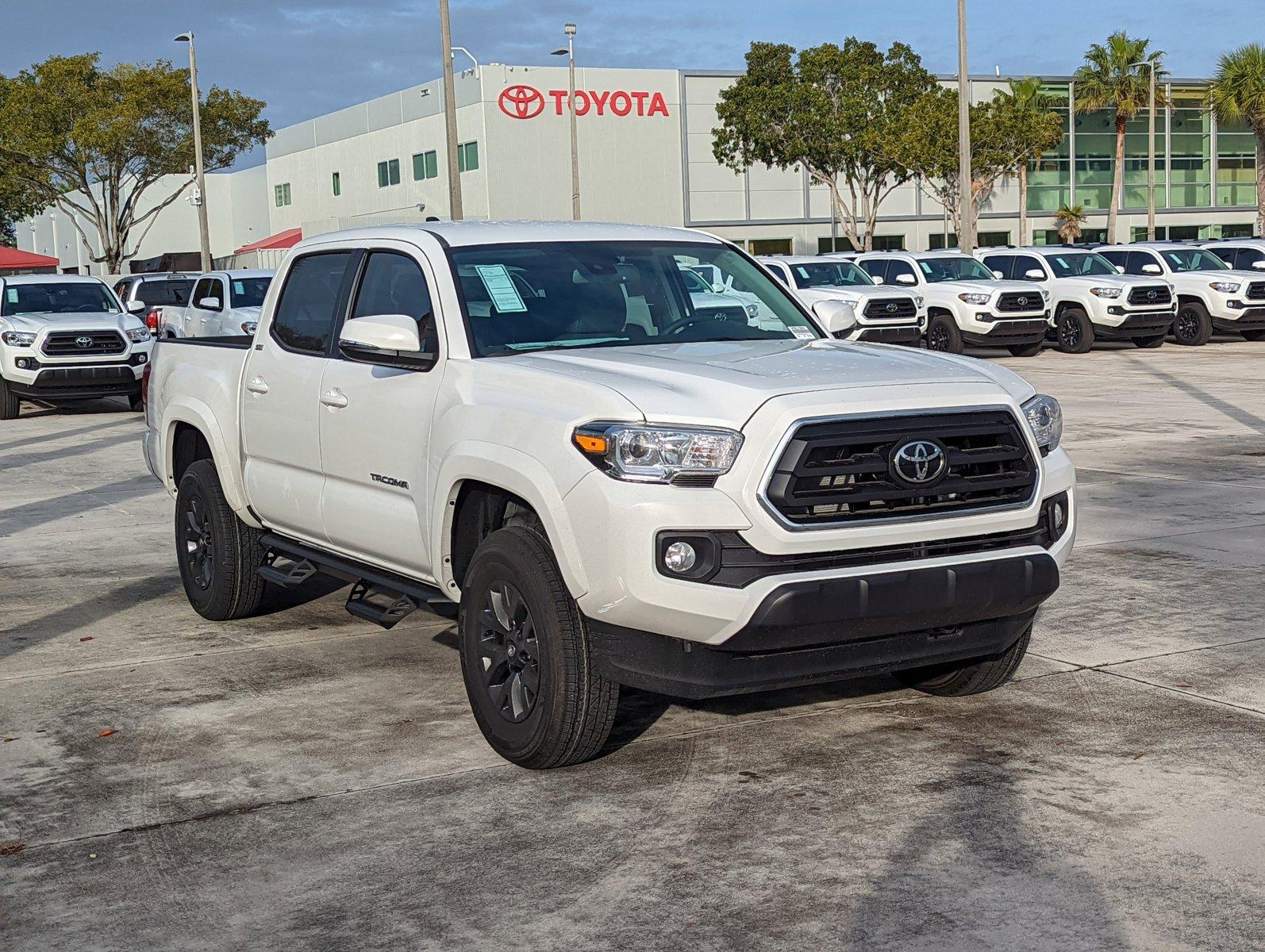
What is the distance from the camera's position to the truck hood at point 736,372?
493 centimetres

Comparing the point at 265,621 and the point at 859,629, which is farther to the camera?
the point at 265,621

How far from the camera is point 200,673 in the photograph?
6938 millimetres

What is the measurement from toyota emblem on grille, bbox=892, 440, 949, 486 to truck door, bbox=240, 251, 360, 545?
2736mm

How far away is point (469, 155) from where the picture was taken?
59.0 m

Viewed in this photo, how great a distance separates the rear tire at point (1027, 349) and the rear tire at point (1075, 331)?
0.41 m

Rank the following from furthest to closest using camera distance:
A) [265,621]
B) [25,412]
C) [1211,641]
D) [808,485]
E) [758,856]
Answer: [25,412] < [265,621] < [1211,641] < [808,485] < [758,856]

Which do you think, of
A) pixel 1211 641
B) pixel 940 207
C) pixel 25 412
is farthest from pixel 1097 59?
pixel 1211 641

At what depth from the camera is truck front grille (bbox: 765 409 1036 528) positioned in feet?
15.8

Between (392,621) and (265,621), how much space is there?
74.6 inches

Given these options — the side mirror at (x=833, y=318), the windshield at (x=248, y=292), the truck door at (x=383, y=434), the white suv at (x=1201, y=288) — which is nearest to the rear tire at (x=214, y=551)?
the truck door at (x=383, y=434)

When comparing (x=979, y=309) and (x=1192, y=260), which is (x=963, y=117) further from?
(x=979, y=309)

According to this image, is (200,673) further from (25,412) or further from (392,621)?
(25,412)

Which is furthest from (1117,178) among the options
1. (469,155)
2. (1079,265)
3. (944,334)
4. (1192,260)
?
(944,334)

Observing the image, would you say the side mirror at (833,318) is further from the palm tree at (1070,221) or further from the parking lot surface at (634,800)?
the palm tree at (1070,221)
